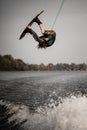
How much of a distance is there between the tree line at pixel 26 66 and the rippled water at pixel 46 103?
0.37ft

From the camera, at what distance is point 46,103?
4480mm

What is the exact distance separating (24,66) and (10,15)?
39.5 inches

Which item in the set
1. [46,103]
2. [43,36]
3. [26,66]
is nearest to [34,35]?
[43,36]

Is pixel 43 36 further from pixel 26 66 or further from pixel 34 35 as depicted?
pixel 26 66

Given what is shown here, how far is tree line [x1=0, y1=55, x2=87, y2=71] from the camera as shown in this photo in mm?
4459

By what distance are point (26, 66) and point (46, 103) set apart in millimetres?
791

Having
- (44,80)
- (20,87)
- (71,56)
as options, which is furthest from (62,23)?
(20,87)

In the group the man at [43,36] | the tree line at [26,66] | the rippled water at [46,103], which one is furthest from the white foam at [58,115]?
the man at [43,36]

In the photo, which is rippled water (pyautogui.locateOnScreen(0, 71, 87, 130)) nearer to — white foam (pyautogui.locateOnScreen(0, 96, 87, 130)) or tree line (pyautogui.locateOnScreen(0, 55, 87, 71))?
white foam (pyautogui.locateOnScreen(0, 96, 87, 130))

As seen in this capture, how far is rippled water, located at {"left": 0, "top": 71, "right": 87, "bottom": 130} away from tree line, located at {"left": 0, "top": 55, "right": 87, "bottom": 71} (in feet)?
0.37

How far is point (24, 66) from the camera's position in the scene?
484 cm

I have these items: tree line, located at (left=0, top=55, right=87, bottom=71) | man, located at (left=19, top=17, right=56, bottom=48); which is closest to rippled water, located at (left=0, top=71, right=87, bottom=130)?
tree line, located at (left=0, top=55, right=87, bottom=71)

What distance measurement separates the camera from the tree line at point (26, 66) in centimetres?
446

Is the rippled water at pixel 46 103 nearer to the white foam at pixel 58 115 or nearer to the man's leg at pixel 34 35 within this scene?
the white foam at pixel 58 115
